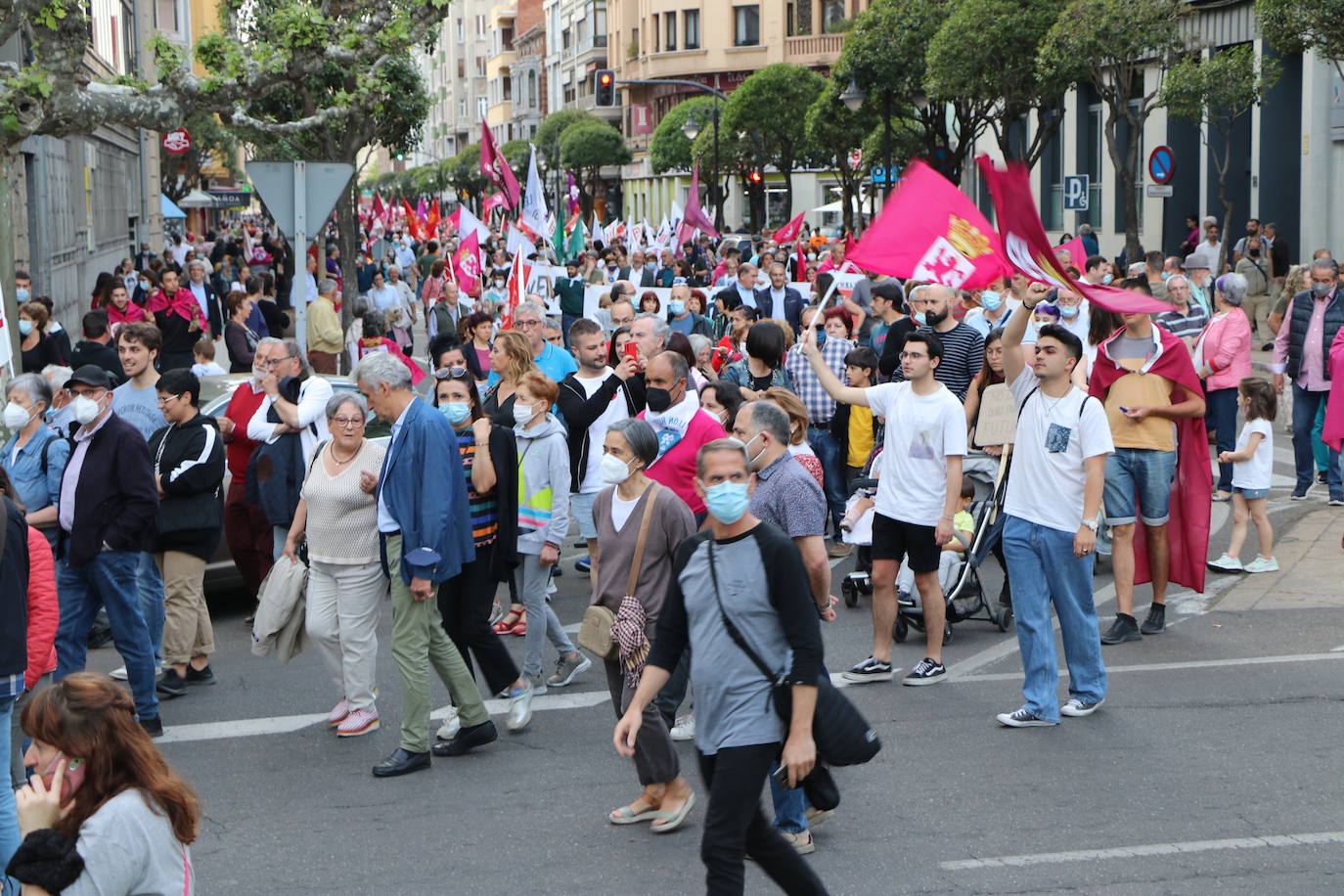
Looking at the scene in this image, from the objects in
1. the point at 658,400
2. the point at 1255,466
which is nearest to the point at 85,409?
the point at 658,400

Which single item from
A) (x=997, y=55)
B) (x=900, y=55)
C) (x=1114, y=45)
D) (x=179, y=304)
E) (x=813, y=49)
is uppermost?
(x=813, y=49)

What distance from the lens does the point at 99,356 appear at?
1311 cm

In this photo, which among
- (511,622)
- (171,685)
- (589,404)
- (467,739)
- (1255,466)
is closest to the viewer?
(467,739)

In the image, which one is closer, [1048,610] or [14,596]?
[14,596]

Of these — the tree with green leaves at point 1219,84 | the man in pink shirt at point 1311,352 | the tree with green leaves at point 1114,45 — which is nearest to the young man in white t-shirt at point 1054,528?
the man in pink shirt at point 1311,352

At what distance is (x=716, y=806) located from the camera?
4.88 meters

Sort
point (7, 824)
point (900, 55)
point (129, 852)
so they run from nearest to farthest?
point (129, 852) → point (7, 824) → point (900, 55)

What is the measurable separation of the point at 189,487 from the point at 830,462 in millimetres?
5051

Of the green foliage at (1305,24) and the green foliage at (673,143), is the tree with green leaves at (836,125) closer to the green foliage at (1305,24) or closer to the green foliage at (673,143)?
the green foliage at (1305,24)

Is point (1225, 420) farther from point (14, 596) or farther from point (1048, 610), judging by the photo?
point (14, 596)

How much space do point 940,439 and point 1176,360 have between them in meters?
1.92

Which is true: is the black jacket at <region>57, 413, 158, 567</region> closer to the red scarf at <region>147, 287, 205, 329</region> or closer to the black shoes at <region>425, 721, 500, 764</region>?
the black shoes at <region>425, 721, 500, 764</region>

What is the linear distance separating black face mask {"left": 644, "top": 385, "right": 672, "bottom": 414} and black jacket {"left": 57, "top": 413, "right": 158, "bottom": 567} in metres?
2.31

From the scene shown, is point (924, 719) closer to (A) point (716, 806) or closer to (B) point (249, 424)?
(A) point (716, 806)
